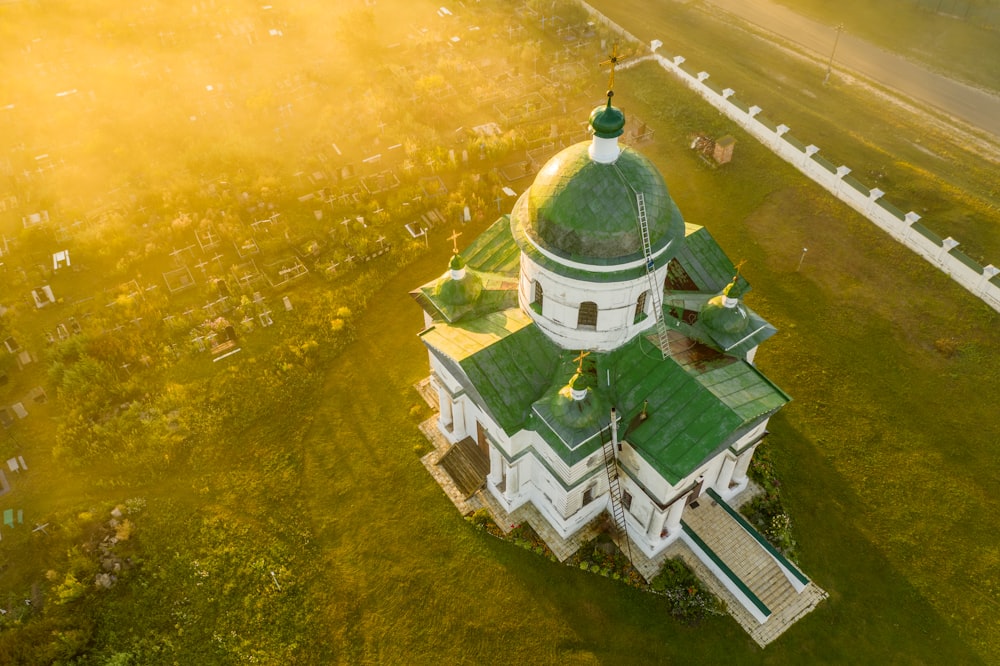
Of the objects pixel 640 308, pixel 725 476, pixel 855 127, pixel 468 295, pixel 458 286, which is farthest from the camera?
pixel 855 127

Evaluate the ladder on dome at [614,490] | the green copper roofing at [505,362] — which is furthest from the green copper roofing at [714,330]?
the ladder on dome at [614,490]

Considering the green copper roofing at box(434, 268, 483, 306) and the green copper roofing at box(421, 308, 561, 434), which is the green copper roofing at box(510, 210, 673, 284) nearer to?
the green copper roofing at box(421, 308, 561, 434)

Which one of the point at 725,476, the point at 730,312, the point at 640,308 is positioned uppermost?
the point at 640,308

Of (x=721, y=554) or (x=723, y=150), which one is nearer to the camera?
(x=721, y=554)

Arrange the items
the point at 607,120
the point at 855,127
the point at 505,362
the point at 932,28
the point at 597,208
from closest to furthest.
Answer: the point at 607,120 < the point at 597,208 < the point at 505,362 < the point at 855,127 < the point at 932,28

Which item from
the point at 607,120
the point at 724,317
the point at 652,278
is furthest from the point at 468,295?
the point at 724,317

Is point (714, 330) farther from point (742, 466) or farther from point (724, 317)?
point (742, 466)

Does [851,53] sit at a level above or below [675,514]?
above

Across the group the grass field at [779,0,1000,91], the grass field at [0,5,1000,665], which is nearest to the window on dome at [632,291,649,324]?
the grass field at [0,5,1000,665]
